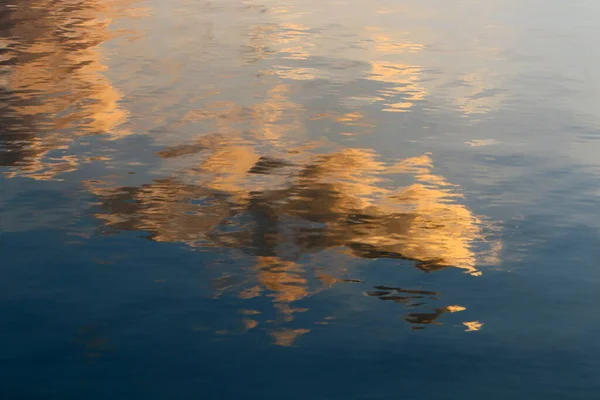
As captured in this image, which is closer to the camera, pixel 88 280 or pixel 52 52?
pixel 88 280

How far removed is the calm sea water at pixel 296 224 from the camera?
5680 millimetres

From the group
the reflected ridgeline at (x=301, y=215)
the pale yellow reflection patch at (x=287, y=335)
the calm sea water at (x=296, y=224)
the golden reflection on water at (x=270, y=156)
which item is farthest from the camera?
the golden reflection on water at (x=270, y=156)

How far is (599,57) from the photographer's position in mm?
16906

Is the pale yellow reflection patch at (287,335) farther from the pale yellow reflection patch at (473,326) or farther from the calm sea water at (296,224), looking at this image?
the pale yellow reflection patch at (473,326)

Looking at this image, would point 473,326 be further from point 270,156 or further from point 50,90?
point 50,90

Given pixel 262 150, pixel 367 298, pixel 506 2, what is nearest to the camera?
pixel 367 298

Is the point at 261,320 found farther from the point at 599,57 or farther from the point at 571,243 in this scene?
the point at 599,57

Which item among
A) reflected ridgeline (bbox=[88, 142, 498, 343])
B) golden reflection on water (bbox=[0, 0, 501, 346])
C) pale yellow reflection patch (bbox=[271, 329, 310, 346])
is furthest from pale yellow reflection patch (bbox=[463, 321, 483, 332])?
pale yellow reflection patch (bbox=[271, 329, 310, 346])

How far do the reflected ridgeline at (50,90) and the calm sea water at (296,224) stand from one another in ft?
0.19

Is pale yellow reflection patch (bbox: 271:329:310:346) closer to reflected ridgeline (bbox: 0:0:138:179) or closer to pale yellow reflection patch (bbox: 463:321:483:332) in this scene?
pale yellow reflection patch (bbox: 463:321:483:332)

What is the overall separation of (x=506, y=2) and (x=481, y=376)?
69.2 ft

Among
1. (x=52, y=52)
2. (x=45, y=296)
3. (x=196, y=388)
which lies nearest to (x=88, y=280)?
(x=45, y=296)

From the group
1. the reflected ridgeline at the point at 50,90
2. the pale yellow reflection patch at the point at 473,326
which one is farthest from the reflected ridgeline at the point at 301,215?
the reflected ridgeline at the point at 50,90

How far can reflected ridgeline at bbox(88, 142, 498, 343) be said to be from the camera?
7.17 metres
